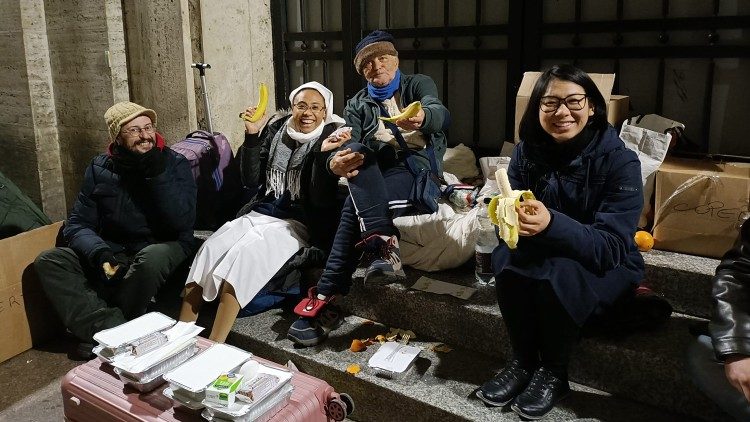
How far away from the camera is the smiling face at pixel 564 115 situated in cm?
263

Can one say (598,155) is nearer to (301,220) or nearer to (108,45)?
(301,220)

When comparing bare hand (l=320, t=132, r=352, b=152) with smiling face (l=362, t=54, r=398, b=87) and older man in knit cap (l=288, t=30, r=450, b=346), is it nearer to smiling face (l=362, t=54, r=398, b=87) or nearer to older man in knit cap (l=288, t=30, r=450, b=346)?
older man in knit cap (l=288, t=30, r=450, b=346)

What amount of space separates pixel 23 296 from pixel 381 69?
2.52m

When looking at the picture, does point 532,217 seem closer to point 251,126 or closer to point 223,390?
point 223,390

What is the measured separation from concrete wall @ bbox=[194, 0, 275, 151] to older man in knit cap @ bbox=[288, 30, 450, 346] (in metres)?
1.83

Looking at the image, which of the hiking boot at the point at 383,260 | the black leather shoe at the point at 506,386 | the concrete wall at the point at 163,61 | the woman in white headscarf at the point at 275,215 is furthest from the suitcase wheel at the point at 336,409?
the concrete wall at the point at 163,61

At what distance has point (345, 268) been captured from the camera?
3.53 metres

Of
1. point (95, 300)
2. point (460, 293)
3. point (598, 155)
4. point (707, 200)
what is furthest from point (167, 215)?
point (707, 200)

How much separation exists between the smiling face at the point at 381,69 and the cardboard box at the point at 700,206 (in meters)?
1.51

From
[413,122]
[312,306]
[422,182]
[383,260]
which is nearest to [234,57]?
[413,122]

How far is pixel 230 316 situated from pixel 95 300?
89 cm

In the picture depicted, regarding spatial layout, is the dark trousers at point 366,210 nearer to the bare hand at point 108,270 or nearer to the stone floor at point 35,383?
the bare hand at point 108,270

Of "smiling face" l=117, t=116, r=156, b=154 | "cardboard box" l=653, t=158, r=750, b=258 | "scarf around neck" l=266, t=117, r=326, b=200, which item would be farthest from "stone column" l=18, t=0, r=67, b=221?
"cardboard box" l=653, t=158, r=750, b=258

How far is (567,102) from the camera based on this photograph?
2633 millimetres
